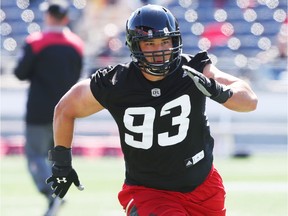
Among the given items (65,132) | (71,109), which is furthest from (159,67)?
(65,132)

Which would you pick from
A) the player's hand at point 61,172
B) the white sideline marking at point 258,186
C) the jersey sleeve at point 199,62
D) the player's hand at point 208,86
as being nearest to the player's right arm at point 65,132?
the player's hand at point 61,172

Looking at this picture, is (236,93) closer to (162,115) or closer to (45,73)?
(162,115)

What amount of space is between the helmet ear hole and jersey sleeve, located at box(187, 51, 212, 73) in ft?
0.31

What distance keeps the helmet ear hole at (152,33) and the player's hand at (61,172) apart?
30.6 inches

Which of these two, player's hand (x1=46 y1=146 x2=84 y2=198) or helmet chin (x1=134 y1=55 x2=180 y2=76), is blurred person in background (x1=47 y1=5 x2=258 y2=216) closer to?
helmet chin (x1=134 y1=55 x2=180 y2=76)

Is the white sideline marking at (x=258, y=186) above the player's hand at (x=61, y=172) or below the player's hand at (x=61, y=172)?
Answer: below

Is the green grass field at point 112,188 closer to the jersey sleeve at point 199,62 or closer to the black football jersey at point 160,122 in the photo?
the black football jersey at point 160,122

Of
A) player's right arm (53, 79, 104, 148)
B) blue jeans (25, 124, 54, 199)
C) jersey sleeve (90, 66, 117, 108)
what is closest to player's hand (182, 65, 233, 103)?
jersey sleeve (90, 66, 117, 108)

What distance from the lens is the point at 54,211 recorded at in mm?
6402

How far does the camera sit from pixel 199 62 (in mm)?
4258

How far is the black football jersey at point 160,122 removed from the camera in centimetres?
418

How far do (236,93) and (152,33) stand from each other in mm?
534

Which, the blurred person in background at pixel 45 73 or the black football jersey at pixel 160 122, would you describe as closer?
the black football jersey at pixel 160 122

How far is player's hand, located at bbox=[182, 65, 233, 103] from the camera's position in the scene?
3.80 m
